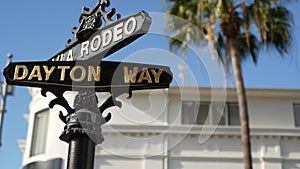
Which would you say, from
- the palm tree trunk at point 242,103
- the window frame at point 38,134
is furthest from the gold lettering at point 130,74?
the window frame at point 38,134

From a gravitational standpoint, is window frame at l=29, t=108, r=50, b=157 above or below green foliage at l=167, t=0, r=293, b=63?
below

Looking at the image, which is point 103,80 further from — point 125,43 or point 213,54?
point 213,54

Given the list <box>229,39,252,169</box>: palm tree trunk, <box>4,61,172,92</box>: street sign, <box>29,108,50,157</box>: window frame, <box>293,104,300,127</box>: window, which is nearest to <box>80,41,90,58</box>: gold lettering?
<box>4,61,172,92</box>: street sign

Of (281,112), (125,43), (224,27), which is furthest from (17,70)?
(281,112)

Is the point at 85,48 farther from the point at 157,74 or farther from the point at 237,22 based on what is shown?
the point at 237,22

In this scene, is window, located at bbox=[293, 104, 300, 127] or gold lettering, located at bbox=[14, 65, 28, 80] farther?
window, located at bbox=[293, 104, 300, 127]

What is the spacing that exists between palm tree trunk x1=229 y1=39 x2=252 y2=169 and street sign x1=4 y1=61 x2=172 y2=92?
11627 millimetres

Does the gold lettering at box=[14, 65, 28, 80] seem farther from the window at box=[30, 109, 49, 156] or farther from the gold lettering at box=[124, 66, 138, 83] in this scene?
the window at box=[30, 109, 49, 156]

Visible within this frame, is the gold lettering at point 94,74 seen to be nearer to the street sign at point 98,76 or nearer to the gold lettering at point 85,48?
the street sign at point 98,76

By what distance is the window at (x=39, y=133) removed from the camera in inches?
752

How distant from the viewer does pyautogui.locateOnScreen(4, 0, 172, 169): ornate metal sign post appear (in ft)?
11.7

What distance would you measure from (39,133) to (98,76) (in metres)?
16.2

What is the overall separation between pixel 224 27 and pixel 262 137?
170 inches

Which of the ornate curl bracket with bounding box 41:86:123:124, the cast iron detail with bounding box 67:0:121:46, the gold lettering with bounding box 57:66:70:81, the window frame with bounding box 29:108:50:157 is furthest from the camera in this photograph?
the window frame with bounding box 29:108:50:157
